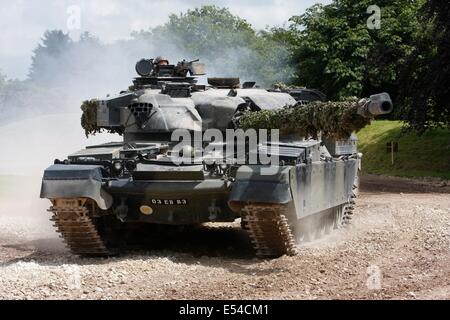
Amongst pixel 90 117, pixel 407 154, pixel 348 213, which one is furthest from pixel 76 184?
pixel 407 154

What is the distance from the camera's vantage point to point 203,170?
442 inches

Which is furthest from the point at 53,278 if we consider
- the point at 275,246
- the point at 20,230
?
the point at 20,230

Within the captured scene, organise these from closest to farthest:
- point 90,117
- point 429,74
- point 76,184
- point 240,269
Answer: point 240,269, point 76,184, point 90,117, point 429,74

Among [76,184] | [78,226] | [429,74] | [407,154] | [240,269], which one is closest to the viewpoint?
[240,269]

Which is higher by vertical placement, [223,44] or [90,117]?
[223,44]

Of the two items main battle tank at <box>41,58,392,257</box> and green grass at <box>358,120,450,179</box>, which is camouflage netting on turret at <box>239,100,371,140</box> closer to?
main battle tank at <box>41,58,392,257</box>

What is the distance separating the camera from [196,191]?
36.2ft

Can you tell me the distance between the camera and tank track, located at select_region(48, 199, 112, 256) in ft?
37.2

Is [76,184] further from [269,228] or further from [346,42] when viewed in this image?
[346,42]

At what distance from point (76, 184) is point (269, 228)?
2531mm

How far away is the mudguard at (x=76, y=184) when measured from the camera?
1114 centimetres

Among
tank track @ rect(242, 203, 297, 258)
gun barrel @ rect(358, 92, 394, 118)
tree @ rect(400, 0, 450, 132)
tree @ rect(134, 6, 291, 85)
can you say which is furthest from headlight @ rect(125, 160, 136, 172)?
tree @ rect(134, 6, 291, 85)

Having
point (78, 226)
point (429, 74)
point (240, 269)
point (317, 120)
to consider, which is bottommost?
point (240, 269)
